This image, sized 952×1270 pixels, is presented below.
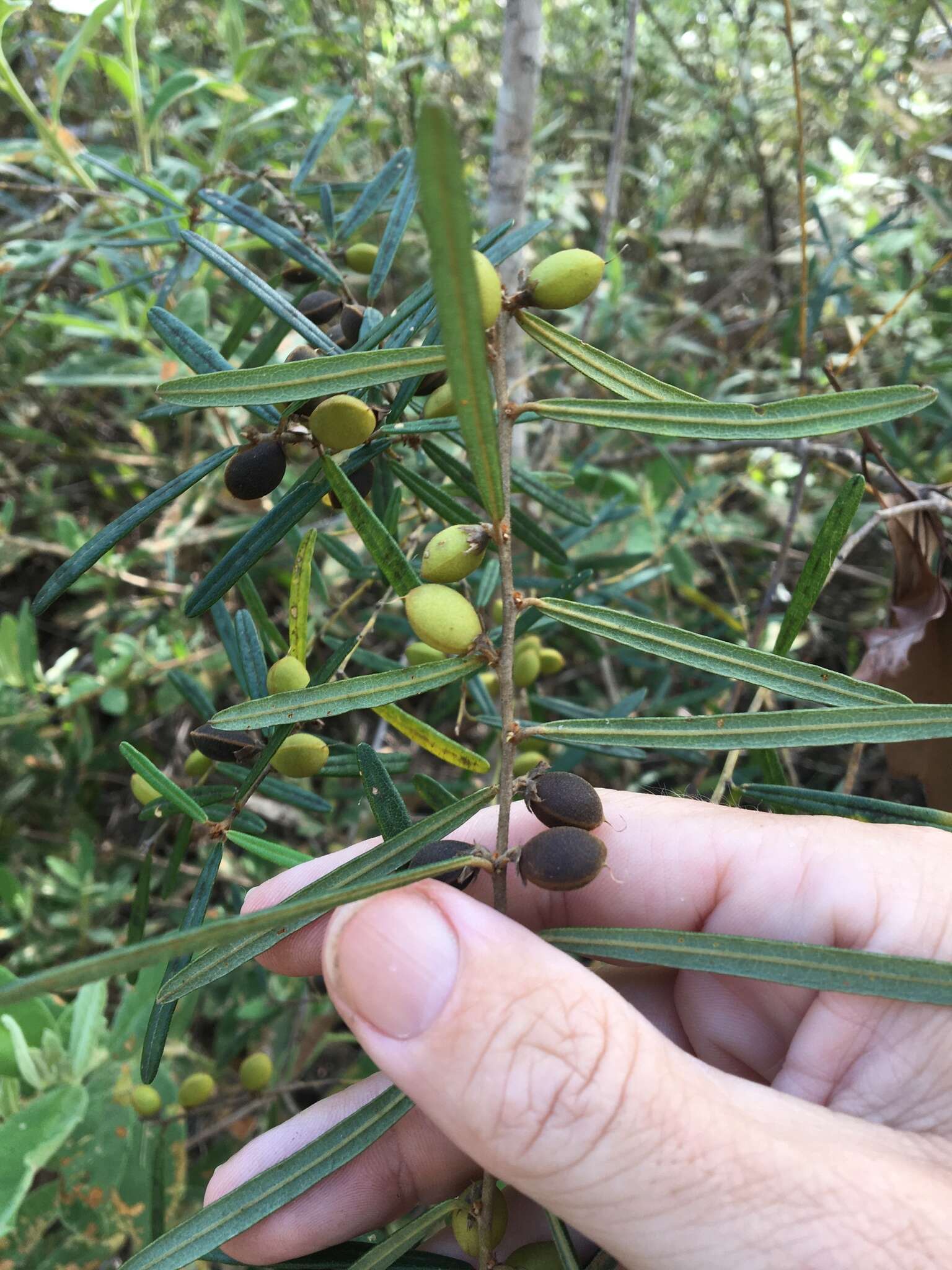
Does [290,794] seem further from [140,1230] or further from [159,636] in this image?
[159,636]

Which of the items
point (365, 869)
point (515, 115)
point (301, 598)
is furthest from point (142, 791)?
point (515, 115)

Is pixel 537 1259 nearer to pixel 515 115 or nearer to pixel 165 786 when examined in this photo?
pixel 165 786

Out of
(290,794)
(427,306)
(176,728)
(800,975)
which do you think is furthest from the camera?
(176,728)

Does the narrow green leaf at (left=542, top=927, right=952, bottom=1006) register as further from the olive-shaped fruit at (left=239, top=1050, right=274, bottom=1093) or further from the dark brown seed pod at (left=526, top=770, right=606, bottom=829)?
the olive-shaped fruit at (left=239, top=1050, right=274, bottom=1093)

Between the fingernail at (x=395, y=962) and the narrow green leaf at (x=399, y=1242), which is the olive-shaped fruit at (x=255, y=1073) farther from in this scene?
the fingernail at (x=395, y=962)

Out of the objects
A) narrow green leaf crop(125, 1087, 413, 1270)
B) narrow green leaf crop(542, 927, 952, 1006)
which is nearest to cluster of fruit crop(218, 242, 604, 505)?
narrow green leaf crop(542, 927, 952, 1006)

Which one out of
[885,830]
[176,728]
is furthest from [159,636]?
[885,830]
